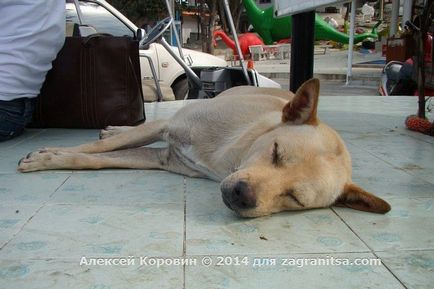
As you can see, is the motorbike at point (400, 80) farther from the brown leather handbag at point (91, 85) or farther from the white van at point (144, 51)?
the brown leather handbag at point (91, 85)

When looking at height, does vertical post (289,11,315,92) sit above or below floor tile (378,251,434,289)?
above

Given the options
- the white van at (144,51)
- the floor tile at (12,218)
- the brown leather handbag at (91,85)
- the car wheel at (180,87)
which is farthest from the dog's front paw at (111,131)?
the car wheel at (180,87)

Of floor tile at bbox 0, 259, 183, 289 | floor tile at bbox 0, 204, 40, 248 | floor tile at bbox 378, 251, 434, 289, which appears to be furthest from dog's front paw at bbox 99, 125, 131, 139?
floor tile at bbox 378, 251, 434, 289

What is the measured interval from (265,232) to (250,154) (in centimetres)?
57

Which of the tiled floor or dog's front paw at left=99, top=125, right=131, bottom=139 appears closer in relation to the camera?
the tiled floor

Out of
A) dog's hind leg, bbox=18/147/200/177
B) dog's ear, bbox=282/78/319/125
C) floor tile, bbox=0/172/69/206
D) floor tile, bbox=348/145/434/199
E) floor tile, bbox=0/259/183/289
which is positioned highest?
dog's ear, bbox=282/78/319/125

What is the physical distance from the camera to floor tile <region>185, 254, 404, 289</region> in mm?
1684

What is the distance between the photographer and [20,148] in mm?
3672

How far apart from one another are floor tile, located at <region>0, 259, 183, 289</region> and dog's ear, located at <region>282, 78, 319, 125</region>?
49.1 inches

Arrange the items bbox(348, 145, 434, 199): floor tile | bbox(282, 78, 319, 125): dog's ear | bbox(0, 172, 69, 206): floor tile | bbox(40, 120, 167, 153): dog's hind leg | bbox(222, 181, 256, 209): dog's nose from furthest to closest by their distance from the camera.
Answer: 1. bbox(40, 120, 167, 153): dog's hind leg
2. bbox(348, 145, 434, 199): floor tile
3. bbox(282, 78, 319, 125): dog's ear
4. bbox(0, 172, 69, 206): floor tile
5. bbox(222, 181, 256, 209): dog's nose

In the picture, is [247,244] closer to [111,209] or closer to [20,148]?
[111,209]

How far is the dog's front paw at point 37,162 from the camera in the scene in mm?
2996

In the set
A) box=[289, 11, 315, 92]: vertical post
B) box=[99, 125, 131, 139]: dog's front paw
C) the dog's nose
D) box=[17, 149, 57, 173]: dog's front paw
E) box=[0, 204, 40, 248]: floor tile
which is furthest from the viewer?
box=[289, 11, 315, 92]: vertical post

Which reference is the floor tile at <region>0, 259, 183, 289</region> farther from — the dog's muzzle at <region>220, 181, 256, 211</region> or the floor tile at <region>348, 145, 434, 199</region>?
the floor tile at <region>348, 145, 434, 199</region>
